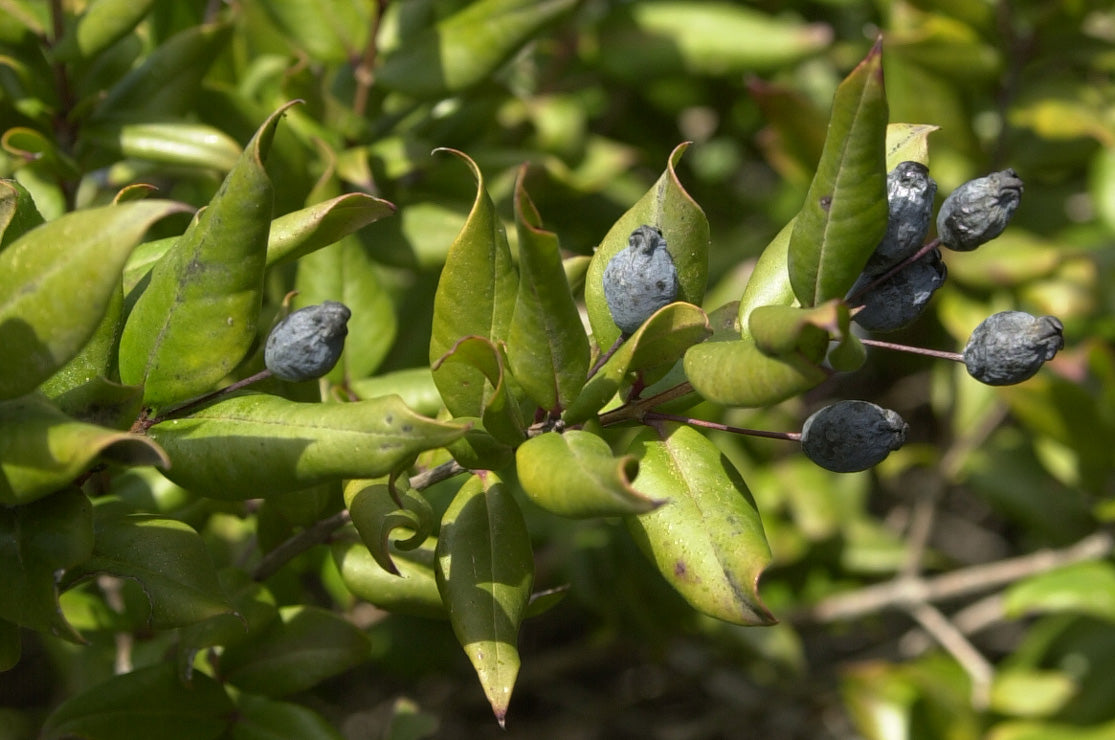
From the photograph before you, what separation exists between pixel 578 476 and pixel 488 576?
0.70 feet

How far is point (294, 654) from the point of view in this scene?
1245 millimetres

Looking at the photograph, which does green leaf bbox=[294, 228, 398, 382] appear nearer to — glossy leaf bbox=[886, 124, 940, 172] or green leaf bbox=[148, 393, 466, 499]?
green leaf bbox=[148, 393, 466, 499]

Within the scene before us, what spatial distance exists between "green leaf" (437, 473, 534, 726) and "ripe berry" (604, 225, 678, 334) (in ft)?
0.71

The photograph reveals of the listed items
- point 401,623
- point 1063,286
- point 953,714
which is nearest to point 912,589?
point 953,714

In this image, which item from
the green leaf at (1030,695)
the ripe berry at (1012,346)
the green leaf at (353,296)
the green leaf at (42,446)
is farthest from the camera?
the green leaf at (1030,695)

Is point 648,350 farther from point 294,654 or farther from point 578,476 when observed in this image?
point 294,654

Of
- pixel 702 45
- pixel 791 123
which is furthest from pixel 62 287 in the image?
pixel 702 45

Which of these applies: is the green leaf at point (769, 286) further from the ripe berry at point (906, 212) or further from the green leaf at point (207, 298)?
the green leaf at point (207, 298)

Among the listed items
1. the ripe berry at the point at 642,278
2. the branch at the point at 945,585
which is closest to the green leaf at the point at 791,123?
the branch at the point at 945,585

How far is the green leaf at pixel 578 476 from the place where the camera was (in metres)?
0.76

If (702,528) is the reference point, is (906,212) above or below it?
above

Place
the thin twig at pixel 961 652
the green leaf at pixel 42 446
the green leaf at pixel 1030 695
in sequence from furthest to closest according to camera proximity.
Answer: the thin twig at pixel 961 652
the green leaf at pixel 1030 695
the green leaf at pixel 42 446

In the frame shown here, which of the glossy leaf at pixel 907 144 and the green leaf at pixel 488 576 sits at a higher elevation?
the glossy leaf at pixel 907 144

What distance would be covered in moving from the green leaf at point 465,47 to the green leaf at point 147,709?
870 millimetres
